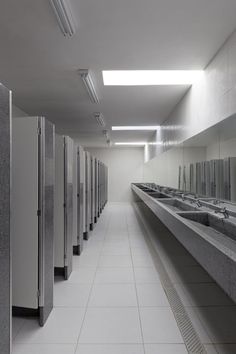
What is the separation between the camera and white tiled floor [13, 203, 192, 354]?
6.86 ft

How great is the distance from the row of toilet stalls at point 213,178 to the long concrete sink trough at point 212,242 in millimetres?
359

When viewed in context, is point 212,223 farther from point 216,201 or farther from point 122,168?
point 122,168

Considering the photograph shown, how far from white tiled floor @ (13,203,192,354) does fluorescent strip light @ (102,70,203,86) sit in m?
2.84

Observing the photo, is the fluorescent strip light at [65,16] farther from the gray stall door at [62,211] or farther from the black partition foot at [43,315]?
the black partition foot at [43,315]

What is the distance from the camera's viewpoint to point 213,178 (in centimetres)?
361

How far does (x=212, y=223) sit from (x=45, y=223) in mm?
1728

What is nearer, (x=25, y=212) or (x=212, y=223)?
(x=25, y=212)

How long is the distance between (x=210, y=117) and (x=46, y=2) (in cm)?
235

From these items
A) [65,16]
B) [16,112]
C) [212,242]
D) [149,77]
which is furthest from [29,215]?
[16,112]

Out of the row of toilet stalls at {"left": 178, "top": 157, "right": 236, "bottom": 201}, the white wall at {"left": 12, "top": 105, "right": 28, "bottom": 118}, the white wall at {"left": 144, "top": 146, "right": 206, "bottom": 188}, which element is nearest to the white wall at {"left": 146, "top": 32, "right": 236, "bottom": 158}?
the white wall at {"left": 144, "top": 146, "right": 206, "bottom": 188}

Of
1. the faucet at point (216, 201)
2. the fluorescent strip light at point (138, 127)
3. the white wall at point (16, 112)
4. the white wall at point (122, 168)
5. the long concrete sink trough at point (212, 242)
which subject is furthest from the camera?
the white wall at point (122, 168)

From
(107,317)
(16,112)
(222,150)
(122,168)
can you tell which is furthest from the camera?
(122,168)

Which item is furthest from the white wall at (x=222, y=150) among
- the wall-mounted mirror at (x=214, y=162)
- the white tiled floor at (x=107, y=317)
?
the white tiled floor at (x=107, y=317)

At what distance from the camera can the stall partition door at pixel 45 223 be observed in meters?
2.45
